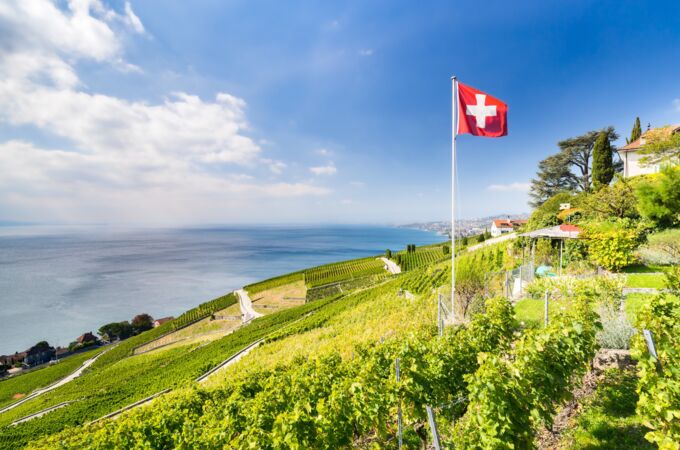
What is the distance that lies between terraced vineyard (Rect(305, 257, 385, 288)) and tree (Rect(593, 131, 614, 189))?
28.7 m

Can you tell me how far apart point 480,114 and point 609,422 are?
23.4ft

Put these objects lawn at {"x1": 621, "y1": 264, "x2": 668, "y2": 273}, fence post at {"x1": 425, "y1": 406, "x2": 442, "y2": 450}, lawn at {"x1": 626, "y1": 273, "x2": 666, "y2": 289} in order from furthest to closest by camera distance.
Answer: lawn at {"x1": 621, "y1": 264, "x2": 668, "y2": 273}
lawn at {"x1": 626, "y1": 273, "x2": 666, "y2": 289}
fence post at {"x1": 425, "y1": 406, "x2": 442, "y2": 450}

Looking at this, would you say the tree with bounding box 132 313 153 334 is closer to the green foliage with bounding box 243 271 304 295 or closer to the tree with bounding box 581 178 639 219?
the green foliage with bounding box 243 271 304 295

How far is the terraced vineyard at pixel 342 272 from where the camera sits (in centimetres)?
4569

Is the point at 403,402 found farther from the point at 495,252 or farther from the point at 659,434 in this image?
the point at 495,252

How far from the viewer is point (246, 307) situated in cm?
4100

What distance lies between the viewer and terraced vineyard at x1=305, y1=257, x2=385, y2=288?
1799 inches


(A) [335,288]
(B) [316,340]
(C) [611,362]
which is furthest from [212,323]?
(C) [611,362]

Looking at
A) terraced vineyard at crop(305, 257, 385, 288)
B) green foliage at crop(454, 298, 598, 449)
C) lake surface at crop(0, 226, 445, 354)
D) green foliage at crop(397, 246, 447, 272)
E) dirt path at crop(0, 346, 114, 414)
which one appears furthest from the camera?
lake surface at crop(0, 226, 445, 354)

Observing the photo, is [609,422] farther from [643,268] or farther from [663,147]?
[663,147]

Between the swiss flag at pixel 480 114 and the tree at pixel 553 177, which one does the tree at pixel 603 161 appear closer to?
the tree at pixel 553 177

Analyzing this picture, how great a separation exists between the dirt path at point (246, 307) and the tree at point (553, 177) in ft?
129

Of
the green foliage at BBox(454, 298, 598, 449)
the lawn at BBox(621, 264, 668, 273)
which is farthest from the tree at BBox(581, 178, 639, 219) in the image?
the green foliage at BBox(454, 298, 598, 449)

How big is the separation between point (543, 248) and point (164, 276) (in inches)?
3829
